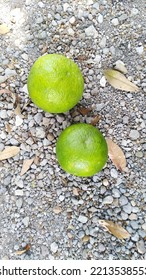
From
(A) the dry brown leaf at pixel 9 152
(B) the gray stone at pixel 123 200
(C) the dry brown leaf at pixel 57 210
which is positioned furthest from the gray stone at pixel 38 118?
(B) the gray stone at pixel 123 200

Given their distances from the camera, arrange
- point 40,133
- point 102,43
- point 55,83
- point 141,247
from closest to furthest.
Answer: point 55,83, point 141,247, point 40,133, point 102,43

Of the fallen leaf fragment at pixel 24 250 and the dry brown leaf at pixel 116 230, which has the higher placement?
the dry brown leaf at pixel 116 230

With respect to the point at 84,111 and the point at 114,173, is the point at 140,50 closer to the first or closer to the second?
the point at 84,111

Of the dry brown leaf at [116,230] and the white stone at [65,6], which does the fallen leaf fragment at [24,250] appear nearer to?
the dry brown leaf at [116,230]

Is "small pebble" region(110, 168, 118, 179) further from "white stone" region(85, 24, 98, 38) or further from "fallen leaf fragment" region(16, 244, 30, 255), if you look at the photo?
"white stone" region(85, 24, 98, 38)

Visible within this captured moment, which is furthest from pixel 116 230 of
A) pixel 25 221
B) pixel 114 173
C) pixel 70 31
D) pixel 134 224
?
pixel 70 31
